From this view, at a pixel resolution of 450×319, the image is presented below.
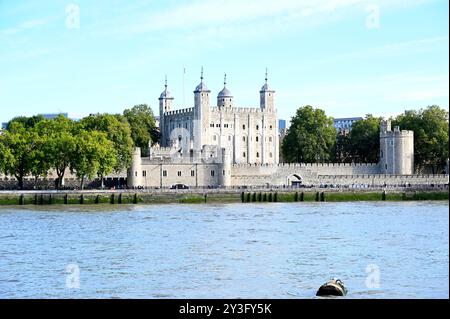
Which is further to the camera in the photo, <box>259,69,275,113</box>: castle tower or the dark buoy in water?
<box>259,69,275,113</box>: castle tower

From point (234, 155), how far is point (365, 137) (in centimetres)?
1263

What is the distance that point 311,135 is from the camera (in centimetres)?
8675

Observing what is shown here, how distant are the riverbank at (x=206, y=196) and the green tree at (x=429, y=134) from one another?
602 inches

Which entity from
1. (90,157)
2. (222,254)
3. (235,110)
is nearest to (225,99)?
(235,110)

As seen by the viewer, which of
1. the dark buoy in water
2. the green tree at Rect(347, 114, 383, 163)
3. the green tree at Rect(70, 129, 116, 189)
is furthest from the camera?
the green tree at Rect(347, 114, 383, 163)

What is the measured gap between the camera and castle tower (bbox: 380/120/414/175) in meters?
82.2

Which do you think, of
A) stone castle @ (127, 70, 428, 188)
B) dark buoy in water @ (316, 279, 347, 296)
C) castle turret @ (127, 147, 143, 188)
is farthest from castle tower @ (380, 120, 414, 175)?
dark buoy in water @ (316, 279, 347, 296)

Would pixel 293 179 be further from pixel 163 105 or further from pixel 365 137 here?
pixel 163 105

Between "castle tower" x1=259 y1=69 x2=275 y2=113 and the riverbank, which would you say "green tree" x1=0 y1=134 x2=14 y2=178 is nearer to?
the riverbank

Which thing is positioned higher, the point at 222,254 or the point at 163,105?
the point at 163,105

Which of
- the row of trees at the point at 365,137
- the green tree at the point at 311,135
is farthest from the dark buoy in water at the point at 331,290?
the green tree at the point at 311,135

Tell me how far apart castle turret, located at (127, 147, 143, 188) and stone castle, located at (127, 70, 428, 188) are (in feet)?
0.26

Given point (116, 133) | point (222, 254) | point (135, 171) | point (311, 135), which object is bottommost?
point (222, 254)

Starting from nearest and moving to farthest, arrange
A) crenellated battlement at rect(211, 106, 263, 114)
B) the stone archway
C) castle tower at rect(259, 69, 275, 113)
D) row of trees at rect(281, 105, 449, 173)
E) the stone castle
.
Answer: the stone castle < the stone archway < row of trees at rect(281, 105, 449, 173) < crenellated battlement at rect(211, 106, 263, 114) < castle tower at rect(259, 69, 275, 113)
